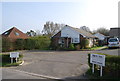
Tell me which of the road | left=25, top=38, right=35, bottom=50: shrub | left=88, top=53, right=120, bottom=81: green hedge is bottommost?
the road

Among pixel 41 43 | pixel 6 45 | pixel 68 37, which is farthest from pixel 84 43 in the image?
pixel 6 45

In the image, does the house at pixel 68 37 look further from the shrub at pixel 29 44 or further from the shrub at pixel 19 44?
the shrub at pixel 19 44

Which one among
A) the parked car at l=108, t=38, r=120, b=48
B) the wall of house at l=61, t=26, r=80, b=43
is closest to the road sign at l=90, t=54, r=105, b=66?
the parked car at l=108, t=38, r=120, b=48

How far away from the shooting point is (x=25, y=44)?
25875 millimetres

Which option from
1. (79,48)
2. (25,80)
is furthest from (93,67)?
(79,48)

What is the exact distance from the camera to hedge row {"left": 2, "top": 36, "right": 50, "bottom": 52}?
74.7ft

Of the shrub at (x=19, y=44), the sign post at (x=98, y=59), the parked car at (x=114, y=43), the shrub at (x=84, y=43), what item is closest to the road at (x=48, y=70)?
the sign post at (x=98, y=59)

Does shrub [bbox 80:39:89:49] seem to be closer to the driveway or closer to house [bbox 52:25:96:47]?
house [bbox 52:25:96:47]

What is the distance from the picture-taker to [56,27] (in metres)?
50.2

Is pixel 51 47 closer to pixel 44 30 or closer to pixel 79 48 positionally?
pixel 79 48

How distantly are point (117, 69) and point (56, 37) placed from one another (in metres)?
21.8

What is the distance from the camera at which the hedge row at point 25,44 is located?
2278 cm

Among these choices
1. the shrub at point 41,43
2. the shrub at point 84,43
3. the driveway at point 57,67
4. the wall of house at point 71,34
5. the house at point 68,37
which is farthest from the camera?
the wall of house at point 71,34

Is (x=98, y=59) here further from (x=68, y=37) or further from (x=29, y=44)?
(x=29, y=44)
